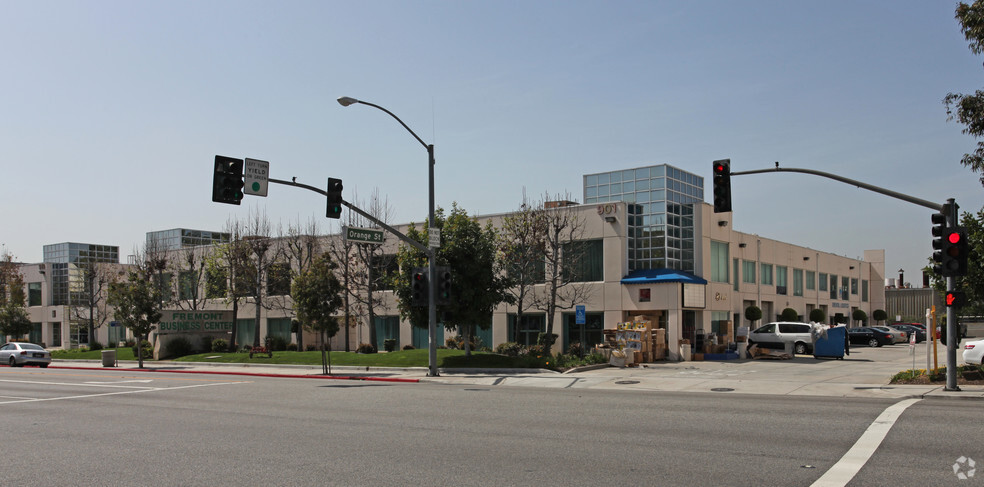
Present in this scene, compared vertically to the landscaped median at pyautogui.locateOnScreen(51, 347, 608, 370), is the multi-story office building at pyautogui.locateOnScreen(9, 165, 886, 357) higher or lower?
higher

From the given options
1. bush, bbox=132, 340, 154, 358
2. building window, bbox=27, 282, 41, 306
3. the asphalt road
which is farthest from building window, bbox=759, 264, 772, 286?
building window, bbox=27, 282, 41, 306

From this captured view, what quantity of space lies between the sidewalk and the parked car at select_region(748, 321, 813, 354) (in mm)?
944

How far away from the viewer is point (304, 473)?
30.0ft

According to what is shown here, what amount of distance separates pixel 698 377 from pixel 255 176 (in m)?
15.6

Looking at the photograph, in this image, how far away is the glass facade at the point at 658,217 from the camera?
122 feet

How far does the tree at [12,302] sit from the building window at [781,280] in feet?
177

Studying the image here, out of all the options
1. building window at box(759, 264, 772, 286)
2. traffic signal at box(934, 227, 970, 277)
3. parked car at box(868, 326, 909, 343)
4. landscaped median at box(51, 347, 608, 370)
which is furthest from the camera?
parked car at box(868, 326, 909, 343)

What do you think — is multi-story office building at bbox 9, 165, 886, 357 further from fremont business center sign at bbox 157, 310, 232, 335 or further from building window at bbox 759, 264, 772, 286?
fremont business center sign at bbox 157, 310, 232, 335

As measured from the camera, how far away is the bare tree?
3584 cm

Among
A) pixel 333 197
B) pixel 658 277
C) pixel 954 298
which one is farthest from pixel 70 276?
pixel 954 298

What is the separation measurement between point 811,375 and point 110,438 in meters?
21.8

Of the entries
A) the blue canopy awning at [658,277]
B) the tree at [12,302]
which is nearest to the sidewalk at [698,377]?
the blue canopy awning at [658,277]

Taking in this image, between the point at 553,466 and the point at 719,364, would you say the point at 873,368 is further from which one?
the point at 553,466

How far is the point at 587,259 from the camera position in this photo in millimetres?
38062
